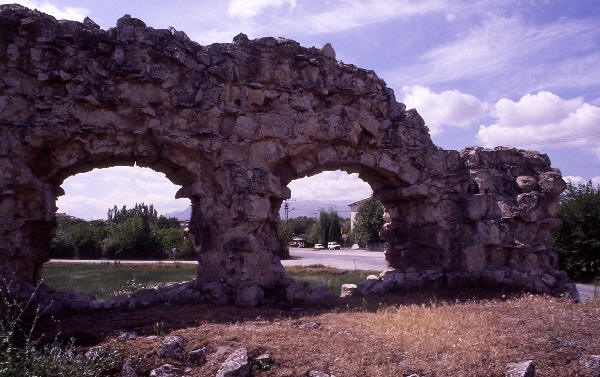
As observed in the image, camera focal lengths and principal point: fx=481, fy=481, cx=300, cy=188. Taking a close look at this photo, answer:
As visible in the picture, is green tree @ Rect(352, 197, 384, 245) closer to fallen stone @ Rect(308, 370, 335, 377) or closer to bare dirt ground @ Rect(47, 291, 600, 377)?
bare dirt ground @ Rect(47, 291, 600, 377)

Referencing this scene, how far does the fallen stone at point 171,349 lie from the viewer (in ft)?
15.7

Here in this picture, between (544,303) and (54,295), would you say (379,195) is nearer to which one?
(544,303)

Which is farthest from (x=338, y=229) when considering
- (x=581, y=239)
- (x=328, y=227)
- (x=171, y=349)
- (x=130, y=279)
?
(x=171, y=349)

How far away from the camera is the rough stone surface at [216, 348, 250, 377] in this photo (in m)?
4.41

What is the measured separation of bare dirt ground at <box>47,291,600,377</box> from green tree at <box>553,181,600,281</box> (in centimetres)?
1294

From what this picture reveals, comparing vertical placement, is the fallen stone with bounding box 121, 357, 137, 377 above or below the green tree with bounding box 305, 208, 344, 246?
below

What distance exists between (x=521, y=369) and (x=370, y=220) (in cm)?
3720

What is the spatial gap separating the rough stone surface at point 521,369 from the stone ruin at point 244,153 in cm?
401

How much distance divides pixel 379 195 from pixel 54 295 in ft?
20.6

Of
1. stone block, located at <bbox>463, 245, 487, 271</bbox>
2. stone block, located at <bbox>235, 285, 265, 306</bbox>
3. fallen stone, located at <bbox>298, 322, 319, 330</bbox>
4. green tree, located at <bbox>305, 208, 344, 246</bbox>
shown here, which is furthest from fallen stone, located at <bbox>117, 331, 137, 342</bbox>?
green tree, located at <bbox>305, 208, 344, 246</bbox>

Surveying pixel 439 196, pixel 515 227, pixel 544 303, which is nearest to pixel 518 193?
pixel 515 227

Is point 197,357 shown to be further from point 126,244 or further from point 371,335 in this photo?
point 126,244

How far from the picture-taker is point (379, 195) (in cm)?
1014

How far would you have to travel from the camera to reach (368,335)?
18.4ft
